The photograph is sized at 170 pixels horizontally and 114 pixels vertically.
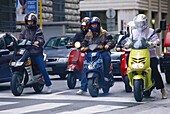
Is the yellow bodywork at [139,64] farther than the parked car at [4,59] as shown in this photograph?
No

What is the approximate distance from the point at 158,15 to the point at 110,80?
137 feet

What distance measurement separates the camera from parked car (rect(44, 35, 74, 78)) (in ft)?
51.9

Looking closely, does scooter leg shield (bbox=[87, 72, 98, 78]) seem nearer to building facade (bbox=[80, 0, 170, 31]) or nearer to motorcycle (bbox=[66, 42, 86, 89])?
motorcycle (bbox=[66, 42, 86, 89])

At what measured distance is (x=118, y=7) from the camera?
151ft

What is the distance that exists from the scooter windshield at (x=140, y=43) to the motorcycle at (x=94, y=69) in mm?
1264

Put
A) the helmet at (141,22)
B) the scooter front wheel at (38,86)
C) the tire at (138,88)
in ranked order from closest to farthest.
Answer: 1. the tire at (138,88)
2. the helmet at (141,22)
3. the scooter front wheel at (38,86)

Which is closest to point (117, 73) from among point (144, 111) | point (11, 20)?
point (144, 111)

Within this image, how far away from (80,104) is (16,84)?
2076 millimetres

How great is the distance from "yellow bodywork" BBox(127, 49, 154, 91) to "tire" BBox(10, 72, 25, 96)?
2.56 m

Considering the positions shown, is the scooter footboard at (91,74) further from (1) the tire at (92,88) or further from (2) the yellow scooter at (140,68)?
(2) the yellow scooter at (140,68)

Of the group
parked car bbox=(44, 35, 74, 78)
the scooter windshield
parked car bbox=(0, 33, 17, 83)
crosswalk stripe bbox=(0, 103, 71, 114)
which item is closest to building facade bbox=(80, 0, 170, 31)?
parked car bbox=(44, 35, 74, 78)

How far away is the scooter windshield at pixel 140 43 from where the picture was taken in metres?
9.68

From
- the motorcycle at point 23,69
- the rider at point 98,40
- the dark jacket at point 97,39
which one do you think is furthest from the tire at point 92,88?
the motorcycle at point 23,69

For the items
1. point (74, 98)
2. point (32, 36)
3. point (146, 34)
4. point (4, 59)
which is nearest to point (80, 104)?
point (74, 98)
